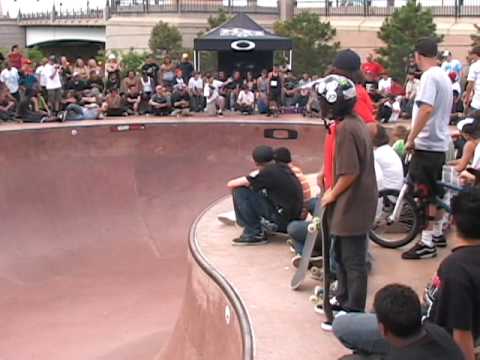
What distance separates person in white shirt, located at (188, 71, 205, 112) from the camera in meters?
19.5

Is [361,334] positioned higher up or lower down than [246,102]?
higher up

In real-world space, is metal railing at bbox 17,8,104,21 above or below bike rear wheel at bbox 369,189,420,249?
above

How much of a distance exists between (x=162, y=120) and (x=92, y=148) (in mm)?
2051

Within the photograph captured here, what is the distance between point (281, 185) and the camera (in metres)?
7.19

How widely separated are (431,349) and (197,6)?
44168 mm

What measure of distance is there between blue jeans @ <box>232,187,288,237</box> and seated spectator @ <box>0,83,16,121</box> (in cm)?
1054

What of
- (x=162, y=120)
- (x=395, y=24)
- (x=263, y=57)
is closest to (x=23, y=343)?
(x=162, y=120)

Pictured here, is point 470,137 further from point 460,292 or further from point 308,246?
point 460,292

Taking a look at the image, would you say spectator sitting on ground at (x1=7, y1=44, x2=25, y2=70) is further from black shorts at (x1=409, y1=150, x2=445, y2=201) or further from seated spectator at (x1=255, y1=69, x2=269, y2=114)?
black shorts at (x1=409, y1=150, x2=445, y2=201)

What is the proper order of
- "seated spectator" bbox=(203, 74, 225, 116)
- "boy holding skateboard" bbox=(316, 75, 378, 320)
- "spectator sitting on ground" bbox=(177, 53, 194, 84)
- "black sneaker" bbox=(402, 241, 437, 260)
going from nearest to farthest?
"boy holding skateboard" bbox=(316, 75, 378, 320) → "black sneaker" bbox=(402, 241, 437, 260) → "seated spectator" bbox=(203, 74, 225, 116) → "spectator sitting on ground" bbox=(177, 53, 194, 84)

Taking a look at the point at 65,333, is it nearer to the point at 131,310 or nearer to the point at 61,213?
the point at 131,310

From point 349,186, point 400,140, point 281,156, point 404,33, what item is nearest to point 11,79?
point 400,140

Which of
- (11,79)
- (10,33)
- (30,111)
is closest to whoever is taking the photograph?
(30,111)

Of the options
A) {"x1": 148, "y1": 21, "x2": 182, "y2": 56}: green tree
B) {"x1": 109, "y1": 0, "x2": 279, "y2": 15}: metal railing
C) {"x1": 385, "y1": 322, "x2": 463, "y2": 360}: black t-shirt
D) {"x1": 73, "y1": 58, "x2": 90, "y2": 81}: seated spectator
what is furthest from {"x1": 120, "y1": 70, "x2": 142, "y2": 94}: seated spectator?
{"x1": 109, "y1": 0, "x2": 279, "y2": 15}: metal railing
